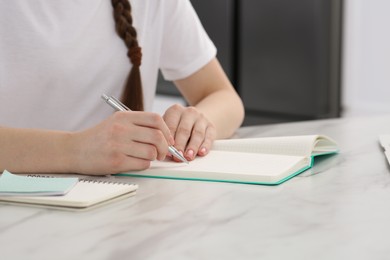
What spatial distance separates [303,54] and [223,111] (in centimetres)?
150

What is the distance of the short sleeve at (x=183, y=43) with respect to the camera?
5.22ft

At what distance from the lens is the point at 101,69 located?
4.71 feet

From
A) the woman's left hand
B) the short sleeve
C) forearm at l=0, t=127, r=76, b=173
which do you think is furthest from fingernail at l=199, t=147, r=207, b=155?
the short sleeve

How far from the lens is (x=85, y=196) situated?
854 millimetres

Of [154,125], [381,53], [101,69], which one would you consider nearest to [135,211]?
[154,125]

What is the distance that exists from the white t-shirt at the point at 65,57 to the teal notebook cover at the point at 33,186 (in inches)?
17.0

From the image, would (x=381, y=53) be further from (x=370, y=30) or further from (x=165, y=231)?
(x=165, y=231)

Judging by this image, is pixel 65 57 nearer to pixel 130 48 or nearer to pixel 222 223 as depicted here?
pixel 130 48

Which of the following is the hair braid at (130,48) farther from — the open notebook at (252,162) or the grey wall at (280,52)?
the grey wall at (280,52)

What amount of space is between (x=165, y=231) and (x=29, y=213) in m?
0.18

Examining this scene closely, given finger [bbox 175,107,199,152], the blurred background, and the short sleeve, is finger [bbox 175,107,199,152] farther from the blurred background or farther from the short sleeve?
the blurred background

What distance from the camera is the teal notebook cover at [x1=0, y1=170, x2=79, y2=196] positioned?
867 mm

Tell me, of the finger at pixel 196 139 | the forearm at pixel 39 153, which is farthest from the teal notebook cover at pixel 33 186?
the finger at pixel 196 139

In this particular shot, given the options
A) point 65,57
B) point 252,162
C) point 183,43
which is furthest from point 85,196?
point 183,43
